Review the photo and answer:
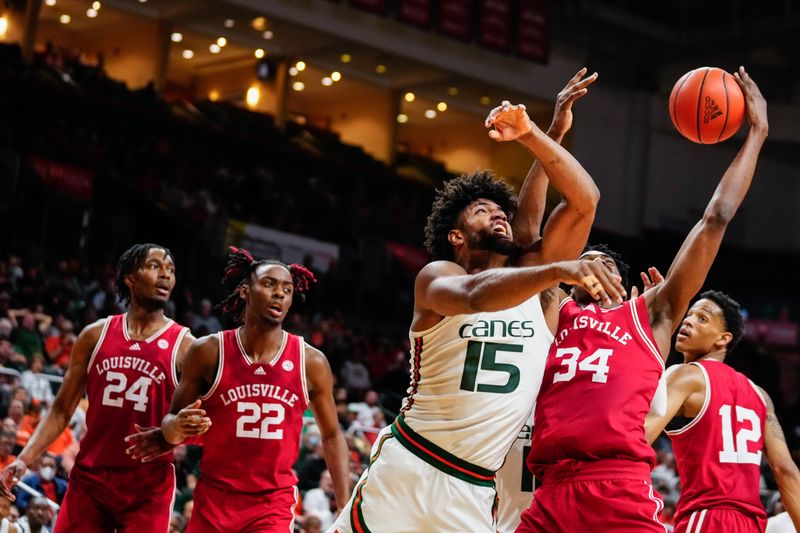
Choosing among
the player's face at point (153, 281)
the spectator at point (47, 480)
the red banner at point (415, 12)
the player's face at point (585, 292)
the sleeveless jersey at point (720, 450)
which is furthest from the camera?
the red banner at point (415, 12)

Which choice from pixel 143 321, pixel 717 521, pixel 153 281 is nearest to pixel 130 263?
pixel 153 281

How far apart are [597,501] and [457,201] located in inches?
51.6

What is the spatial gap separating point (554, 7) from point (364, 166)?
6078 millimetres

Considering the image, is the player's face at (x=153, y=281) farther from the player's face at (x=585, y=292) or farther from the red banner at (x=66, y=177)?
the red banner at (x=66, y=177)

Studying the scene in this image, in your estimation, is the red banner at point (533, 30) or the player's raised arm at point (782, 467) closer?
the player's raised arm at point (782, 467)

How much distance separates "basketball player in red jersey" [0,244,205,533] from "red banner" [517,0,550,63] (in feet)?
60.7

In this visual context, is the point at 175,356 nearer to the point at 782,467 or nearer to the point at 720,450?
the point at 720,450

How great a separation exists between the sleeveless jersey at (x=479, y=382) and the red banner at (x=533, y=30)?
65.6ft

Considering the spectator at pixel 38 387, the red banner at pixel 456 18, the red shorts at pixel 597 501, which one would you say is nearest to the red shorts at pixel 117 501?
the red shorts at pixel 597 501

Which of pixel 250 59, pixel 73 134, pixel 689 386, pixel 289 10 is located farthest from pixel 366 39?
pixel 689 386

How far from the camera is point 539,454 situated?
14.9 feet

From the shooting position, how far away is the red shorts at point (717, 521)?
530 centimetres

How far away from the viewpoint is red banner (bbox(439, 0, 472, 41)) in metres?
22.6

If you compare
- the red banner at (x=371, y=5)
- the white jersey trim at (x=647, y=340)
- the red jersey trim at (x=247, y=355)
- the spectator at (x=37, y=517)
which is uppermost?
the red banner at (x=371, y=5)
